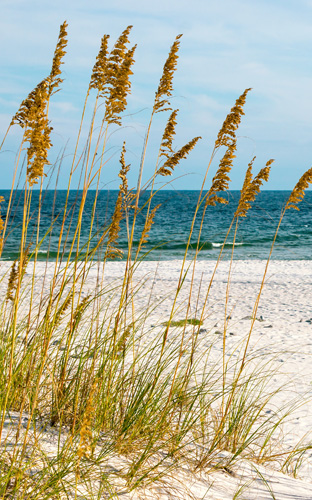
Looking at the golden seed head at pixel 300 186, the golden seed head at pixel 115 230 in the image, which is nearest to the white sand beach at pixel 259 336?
the golden seed head at pixel 115 230

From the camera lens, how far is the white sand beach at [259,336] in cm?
247

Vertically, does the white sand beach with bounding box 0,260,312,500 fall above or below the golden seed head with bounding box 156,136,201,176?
below

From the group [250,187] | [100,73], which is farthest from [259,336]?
[100,73]

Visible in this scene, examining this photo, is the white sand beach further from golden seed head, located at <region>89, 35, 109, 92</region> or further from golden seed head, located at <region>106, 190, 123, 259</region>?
golden seed head, located at <region>89, 35, 109, 92</region>

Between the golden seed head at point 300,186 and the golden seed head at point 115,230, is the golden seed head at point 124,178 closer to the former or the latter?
the golden seed head at point 115,230

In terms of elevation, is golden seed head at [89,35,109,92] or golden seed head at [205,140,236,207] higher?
golden seed head at [89,35,109,92]

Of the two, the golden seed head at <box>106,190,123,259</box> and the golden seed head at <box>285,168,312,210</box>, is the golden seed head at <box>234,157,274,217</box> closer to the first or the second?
the golden seed head at <box>285,168,312,210</box>

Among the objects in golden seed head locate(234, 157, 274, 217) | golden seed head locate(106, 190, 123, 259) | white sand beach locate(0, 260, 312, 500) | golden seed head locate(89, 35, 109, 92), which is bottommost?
white sand beach locate(0, 260, 312, 500)

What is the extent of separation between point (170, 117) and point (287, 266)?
16901 millimetres

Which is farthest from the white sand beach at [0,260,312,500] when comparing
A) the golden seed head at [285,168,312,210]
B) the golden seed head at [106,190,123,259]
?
the golden seed head at [285,168,312,210]

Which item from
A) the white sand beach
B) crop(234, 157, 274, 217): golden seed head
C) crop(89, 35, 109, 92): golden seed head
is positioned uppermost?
crop(89, 35, 109, 92): golden seed head

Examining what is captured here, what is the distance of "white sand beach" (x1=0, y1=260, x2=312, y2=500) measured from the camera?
8.09 feet

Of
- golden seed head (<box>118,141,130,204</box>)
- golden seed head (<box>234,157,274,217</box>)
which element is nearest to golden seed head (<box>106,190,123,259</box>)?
golden seed head (<box>118,141,130,204</box>)

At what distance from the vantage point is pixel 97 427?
2.51 m
